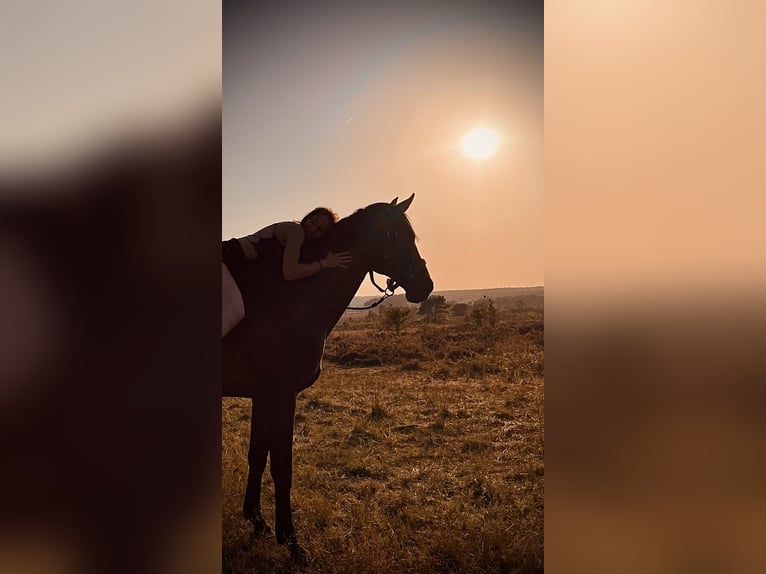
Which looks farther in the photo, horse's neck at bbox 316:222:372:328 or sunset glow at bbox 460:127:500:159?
horse's neck at bbox 316:222:372:328

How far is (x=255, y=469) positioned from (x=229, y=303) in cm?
84

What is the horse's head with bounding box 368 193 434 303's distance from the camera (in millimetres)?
3004

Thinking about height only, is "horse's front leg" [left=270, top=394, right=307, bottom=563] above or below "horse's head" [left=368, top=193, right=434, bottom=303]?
below

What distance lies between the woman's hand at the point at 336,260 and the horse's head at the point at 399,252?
0.45 feet

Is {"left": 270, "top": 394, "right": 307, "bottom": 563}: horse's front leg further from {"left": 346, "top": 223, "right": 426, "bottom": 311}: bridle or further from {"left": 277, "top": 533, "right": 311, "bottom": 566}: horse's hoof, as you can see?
{"left": 346, "top": 223, "right": 426, "bottom": 311}: bridle

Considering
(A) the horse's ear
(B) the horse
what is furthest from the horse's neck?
(A) the horse's ear

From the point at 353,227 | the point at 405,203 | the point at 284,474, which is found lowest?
the point at 284,474

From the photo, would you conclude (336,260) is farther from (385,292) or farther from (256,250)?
(256,250)

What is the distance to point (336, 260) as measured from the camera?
9.95 feet

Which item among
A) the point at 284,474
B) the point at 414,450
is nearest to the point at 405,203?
the point at 414,450
